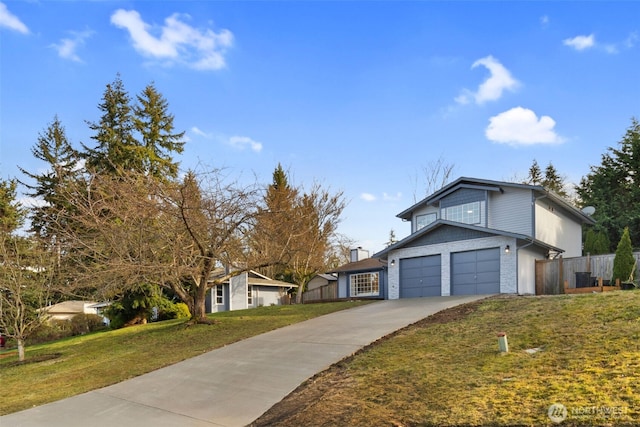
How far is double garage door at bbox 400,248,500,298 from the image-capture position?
18.4m

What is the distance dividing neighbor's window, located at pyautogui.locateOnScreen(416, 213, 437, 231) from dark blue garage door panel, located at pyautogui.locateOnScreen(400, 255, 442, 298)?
3.35 m

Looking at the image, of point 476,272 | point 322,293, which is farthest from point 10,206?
point 476,272

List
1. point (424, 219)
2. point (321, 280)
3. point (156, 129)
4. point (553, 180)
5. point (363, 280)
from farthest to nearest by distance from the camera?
point (553, 180)
point (321, 280)
point (156, 129)
point (363, 280)
point (424, 219)

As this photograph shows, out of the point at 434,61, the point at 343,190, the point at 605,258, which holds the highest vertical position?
the point at 434,61

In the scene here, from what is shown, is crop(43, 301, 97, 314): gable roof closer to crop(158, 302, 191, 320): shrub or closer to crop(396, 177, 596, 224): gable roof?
crop(158, 302, 191, 320): shrub

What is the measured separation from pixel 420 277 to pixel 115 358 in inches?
525

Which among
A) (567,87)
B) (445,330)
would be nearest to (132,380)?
(445,330)

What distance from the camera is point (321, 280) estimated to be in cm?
3597

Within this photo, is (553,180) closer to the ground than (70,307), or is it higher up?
higher up

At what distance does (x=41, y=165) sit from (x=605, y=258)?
3559cm

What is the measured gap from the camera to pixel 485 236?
18.8m

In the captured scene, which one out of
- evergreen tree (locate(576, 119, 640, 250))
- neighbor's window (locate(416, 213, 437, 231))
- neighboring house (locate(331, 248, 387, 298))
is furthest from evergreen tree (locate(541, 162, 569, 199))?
neighbor's window (locate(416, 213, 437, 231))

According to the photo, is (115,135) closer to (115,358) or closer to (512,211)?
(115,358)

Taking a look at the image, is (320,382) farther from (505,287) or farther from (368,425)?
(505,287)
